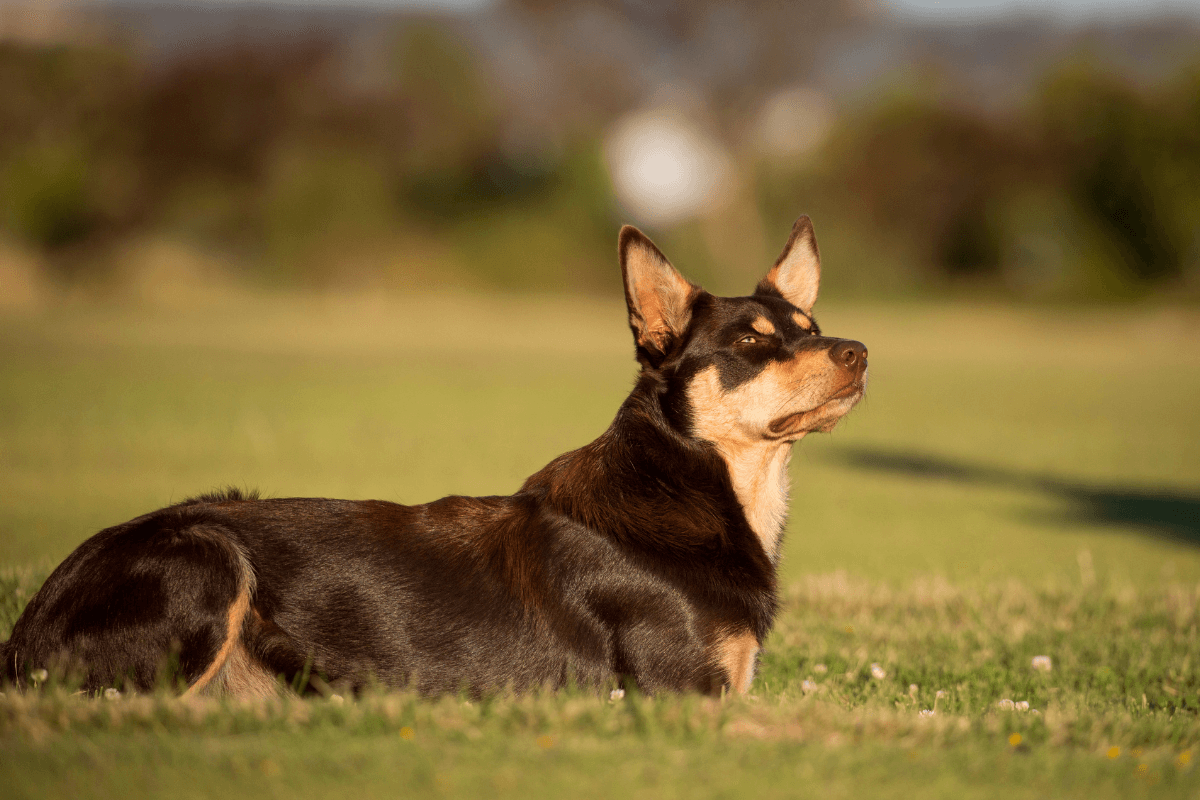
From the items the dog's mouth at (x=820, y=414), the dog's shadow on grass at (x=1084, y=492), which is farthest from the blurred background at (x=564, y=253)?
the dog's mouth at (x=820, y=414)

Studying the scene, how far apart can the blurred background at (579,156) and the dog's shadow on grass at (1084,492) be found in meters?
32.7

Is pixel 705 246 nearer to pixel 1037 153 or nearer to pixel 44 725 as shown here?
pixel 1037 153

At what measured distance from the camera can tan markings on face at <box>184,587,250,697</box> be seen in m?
3.89

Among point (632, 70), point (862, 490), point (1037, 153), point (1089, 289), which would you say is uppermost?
point (632, 70)

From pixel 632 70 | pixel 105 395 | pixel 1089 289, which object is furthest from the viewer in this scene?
pixel 632 70

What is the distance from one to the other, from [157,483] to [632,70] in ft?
170

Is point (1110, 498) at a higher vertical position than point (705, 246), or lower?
lower

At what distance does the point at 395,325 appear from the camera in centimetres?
3731

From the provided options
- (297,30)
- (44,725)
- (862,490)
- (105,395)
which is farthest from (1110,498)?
(297,30)

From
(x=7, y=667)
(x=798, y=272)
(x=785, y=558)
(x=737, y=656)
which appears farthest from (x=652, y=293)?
(x=785, y=558)

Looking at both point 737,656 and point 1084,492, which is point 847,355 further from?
point 1084,492

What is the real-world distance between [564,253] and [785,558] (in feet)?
136

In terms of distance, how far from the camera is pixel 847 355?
458 centimetres

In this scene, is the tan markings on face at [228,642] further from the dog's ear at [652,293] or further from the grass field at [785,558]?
the dog's ear at [652,293]
